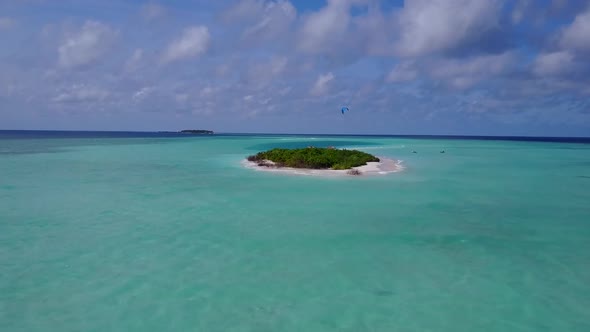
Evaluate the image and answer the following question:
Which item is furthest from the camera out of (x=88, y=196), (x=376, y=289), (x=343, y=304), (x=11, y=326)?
(x=88, y=196)

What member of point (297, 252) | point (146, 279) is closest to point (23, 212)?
point (146, 279)

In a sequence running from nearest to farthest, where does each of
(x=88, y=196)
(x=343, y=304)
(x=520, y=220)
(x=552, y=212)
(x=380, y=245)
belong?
(x=343, y=304), (x=380, y=245), (x=520, y=220), (x=552, y=212), (x=88, y=196)

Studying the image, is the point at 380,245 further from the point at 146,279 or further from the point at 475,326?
the point at 146,279

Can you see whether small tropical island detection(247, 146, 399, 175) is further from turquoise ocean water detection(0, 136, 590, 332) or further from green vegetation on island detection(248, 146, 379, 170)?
turquoise ocean water detection(0, 136, 590, 332)

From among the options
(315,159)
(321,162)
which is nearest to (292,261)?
(321,162)

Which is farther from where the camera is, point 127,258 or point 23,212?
point 23,212

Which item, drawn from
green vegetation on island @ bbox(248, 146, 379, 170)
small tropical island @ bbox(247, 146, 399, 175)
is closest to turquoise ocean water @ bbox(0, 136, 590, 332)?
small tropical island @ bbox(247, 146, 399, 175)

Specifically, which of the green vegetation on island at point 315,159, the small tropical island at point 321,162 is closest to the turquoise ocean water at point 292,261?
the small tropical island at point 321,162
